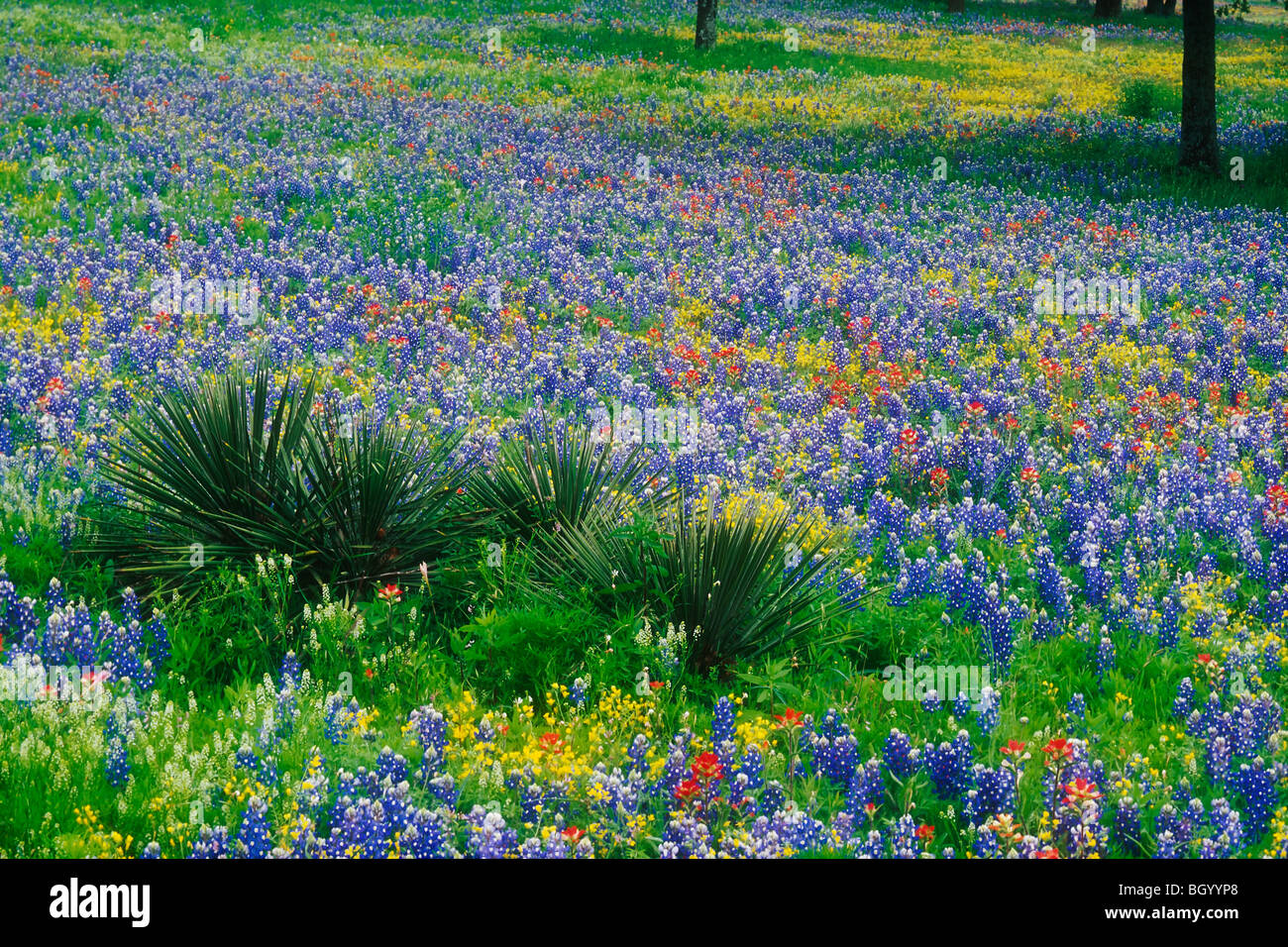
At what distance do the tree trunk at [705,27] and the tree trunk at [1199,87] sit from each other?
1340 centimetres

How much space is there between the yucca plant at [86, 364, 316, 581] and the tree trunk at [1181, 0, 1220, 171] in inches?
646

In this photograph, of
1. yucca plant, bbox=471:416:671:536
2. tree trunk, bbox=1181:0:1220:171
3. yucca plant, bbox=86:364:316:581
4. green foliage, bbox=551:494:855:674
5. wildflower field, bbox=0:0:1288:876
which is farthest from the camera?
tree trunk, bbox=1181:0:1220:171

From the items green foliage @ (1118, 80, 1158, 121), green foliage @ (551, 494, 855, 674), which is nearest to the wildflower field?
green foliage @ (551, 494, 855, 674)

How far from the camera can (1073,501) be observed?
24.6 ft

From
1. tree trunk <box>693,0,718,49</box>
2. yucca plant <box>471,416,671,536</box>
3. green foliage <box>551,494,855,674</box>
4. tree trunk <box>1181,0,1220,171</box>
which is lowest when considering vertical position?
green foliage <box>551,494,855,674</box>

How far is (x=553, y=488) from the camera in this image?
6.24 m

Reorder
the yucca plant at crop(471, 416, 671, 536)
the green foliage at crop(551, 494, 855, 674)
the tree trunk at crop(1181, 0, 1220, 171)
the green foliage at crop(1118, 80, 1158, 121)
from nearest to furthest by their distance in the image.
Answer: the green foliage at crop(551, 494, 855, 674) → the yucca plant at crop(471, 416, 671, 536) → the tree trunk at crop(1181, 0, 1220, 171) → the green foliage at crop(1118, 80, 1158, 121)

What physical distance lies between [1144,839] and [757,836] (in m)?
1.57

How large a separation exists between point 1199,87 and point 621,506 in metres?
15.9

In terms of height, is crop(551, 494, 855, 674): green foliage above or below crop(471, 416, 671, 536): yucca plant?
below

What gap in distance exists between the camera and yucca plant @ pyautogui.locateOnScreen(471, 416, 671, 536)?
244 inches

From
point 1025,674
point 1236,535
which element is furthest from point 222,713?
point 1236,535

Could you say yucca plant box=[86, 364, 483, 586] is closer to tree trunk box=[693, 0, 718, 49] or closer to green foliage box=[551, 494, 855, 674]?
green foliage box=[551, 494, 855, 674]

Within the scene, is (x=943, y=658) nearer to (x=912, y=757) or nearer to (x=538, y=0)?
(x=912, y=757)
